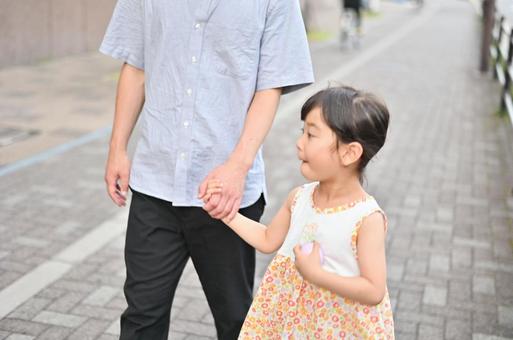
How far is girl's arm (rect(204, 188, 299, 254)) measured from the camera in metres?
2.41

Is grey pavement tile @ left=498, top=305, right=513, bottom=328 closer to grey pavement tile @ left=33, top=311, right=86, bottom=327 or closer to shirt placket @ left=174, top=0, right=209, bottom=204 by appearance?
grey pavement tile @ left=33, top=311, right=86, bottom=327

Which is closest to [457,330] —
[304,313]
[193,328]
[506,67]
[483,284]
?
[483,284]

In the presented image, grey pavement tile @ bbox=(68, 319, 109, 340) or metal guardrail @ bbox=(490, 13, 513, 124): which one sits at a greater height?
metal guardrail @ bbox=(490, 13, 513, 124)

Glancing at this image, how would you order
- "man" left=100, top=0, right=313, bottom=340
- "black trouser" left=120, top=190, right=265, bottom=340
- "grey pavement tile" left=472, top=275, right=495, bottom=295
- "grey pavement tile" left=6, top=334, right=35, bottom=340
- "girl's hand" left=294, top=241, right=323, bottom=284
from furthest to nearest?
"grey pavement tile" left=472, top=275, right=495, bottom=295, "grey pavement tile" left=6, top=334, right=35, bottom=340, "black trouser" left=120, top=190, right=265, bottom=340, "man" left=100, top=0, right=313, bottom=340, "girl's hand" left=294, top=241, right=323, bottom=284

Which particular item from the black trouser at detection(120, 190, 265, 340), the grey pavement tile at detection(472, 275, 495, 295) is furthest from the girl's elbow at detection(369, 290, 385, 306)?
the grey pavement tile at detection(472, 275, 495, 295)

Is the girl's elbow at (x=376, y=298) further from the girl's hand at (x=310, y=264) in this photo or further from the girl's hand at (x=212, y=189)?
the girl's hand at (x=212, y=189)

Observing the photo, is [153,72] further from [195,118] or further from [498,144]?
[498,144]

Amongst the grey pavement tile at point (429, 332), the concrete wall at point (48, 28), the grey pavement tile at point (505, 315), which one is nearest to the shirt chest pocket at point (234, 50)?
the grey pavement tile at point (429, 332)

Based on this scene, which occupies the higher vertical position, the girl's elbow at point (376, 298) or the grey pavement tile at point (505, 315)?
the girl's elbow at point (376, 298)

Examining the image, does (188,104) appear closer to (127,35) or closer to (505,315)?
(127,35)

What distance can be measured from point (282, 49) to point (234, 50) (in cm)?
15

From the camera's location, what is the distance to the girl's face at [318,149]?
2.17 m

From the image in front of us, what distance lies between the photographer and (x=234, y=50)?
243 cm

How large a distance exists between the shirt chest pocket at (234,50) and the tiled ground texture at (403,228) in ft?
5.61
